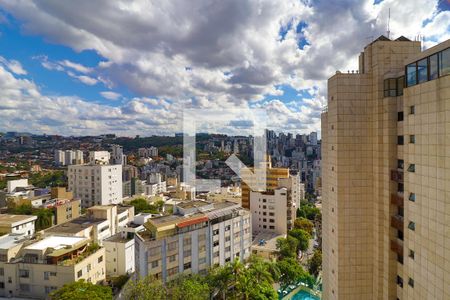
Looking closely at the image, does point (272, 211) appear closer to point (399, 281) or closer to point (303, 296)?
point (303, 296)

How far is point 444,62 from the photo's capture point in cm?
509

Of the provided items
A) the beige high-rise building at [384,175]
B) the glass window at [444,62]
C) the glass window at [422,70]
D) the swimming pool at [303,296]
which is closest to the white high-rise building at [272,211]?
the swimming pool at [303,296]

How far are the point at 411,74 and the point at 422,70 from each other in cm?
38

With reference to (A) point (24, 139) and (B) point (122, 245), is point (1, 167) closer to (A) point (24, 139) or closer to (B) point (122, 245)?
→ (A) point (24, 139)

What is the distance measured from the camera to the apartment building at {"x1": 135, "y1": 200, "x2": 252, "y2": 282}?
40.0 feet

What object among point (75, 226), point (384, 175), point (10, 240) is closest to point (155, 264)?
point (75, 226)

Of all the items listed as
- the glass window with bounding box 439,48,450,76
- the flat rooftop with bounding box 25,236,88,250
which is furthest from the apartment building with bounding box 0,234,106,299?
the glass window with bounding box 439,48,450,76

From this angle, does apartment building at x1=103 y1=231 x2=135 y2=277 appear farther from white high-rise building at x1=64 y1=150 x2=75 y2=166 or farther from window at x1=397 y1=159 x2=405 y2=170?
white high-rise building at x1=64 y1=150 x2=75 y2=166

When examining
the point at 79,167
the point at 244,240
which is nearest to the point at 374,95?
the point at 244,240

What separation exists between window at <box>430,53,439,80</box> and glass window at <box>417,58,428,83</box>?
13cm

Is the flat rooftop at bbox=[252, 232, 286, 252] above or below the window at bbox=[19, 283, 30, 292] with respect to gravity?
below

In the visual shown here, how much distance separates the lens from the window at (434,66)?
17.4 ft

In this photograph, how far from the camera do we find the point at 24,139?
2746 inches

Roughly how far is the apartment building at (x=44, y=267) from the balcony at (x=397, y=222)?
11131mm
